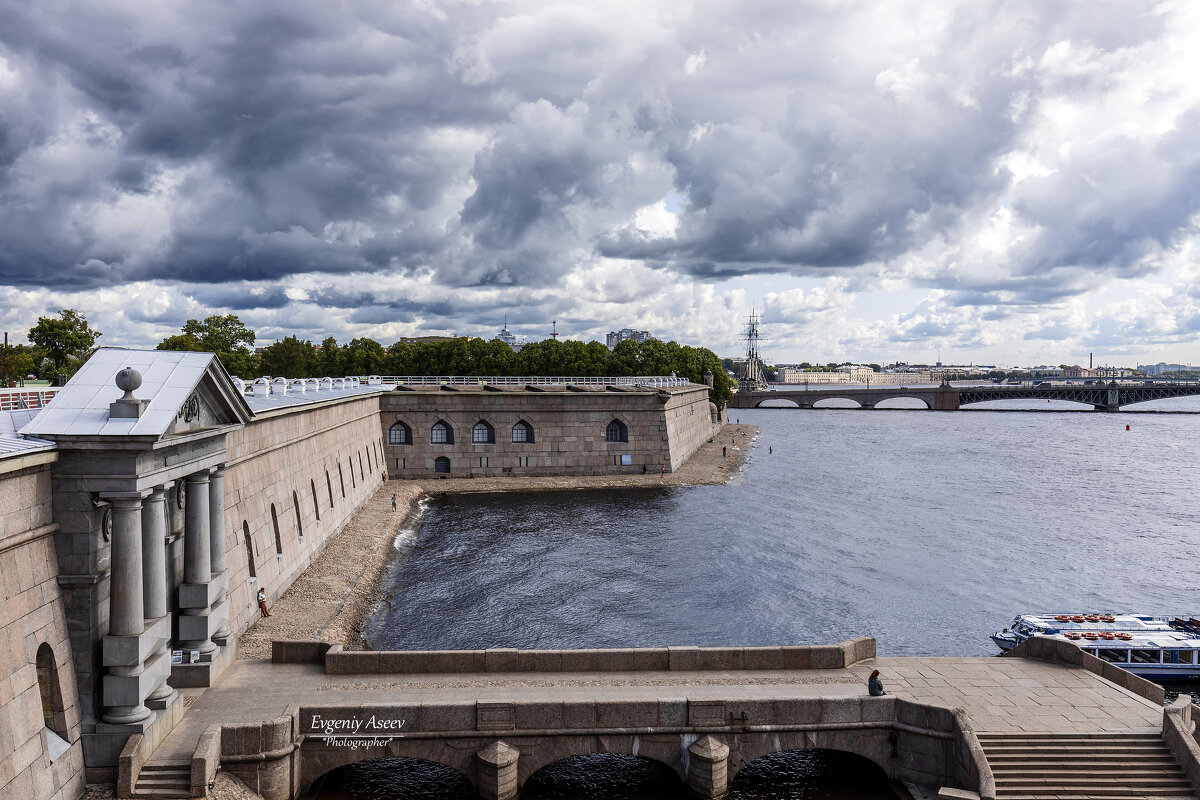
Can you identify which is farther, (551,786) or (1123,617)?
(1123,617)

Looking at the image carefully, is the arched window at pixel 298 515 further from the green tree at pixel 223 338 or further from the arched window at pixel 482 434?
the green tree at pixel 223 338

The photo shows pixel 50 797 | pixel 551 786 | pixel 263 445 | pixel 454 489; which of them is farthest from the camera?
pixel 454 489

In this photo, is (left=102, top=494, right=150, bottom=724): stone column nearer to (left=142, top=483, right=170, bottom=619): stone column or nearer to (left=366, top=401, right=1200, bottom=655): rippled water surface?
(left=142, top=483, right=170, bottom=619): stone column

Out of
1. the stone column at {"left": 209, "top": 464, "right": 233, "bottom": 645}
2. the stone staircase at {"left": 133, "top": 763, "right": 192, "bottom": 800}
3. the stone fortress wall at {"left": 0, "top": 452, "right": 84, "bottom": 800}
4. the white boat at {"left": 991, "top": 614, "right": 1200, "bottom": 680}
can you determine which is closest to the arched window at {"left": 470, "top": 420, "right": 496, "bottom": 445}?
the white boat at {"left": 991, "top": 614, "right": 1200, "bottom": 680}

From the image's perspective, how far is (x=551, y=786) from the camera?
806 inches

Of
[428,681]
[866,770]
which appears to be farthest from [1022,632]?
[428,681]

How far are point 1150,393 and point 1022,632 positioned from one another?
177 metres

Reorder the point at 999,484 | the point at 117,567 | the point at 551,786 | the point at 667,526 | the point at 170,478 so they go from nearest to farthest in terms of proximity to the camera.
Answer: the point at 117,567 < the point at 170,478 < the point at 551,786 < the point at 667,526 < the point at 999,484

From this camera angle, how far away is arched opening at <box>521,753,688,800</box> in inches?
790

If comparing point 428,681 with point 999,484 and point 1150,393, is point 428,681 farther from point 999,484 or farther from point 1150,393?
point 1150,393

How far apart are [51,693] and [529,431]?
5304cm

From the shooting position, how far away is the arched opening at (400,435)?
65.6 m

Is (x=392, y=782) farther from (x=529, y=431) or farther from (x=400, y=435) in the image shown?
(x=529, y=431)

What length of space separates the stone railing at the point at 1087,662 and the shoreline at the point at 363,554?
2070 cm
